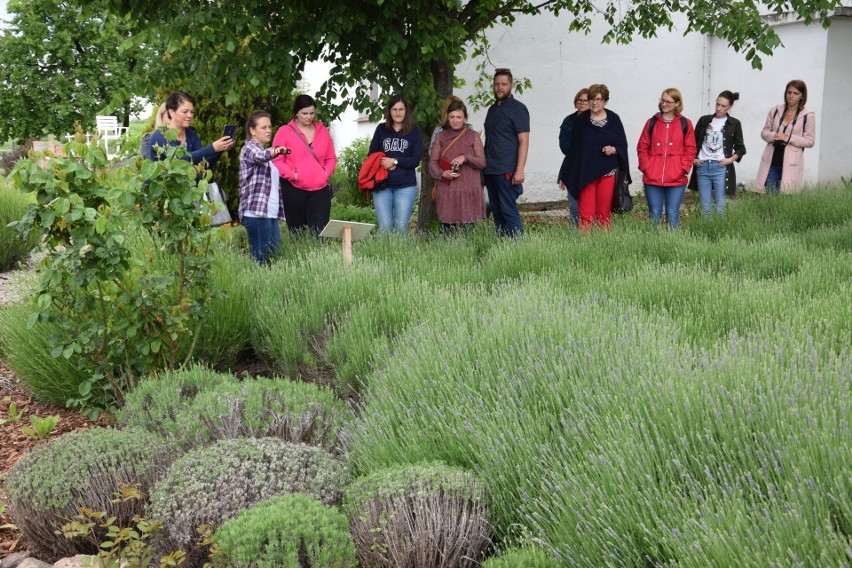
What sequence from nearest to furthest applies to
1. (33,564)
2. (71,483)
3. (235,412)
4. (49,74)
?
(33,564), (71,483), (235,412), (49,74)

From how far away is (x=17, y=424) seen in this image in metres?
4.88

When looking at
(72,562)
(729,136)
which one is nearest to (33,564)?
(72,562)

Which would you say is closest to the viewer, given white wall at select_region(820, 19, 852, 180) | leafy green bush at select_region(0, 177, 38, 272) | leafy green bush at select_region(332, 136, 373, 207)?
leafy green bush at select_region(0, 177, 38, 272)

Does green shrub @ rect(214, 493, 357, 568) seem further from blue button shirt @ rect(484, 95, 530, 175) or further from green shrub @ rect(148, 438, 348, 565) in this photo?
blue button shirt @ rect(484, 95, 530, 175)

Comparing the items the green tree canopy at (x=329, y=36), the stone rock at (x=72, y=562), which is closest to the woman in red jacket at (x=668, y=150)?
the green tree canopy at (x=329, y=36)

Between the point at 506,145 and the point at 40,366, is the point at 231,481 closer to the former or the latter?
the point at 40,366

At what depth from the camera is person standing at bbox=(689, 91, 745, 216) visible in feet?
29.9

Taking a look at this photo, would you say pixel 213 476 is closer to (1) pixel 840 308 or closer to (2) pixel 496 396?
(2) pixel 496 396

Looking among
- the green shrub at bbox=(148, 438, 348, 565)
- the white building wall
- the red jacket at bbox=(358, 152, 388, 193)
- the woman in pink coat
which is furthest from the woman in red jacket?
the green shrub at bbox=(148, 438, 348, 565)

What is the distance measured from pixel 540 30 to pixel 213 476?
1266 centimetres

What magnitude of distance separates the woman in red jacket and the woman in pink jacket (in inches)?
126

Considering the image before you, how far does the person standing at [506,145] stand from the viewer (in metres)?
8.20

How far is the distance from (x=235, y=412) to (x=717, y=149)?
6.92 metres

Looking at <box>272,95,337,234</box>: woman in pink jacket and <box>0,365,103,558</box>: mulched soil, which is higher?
<box>272,95,337,234</box>: woman in pink jacket
